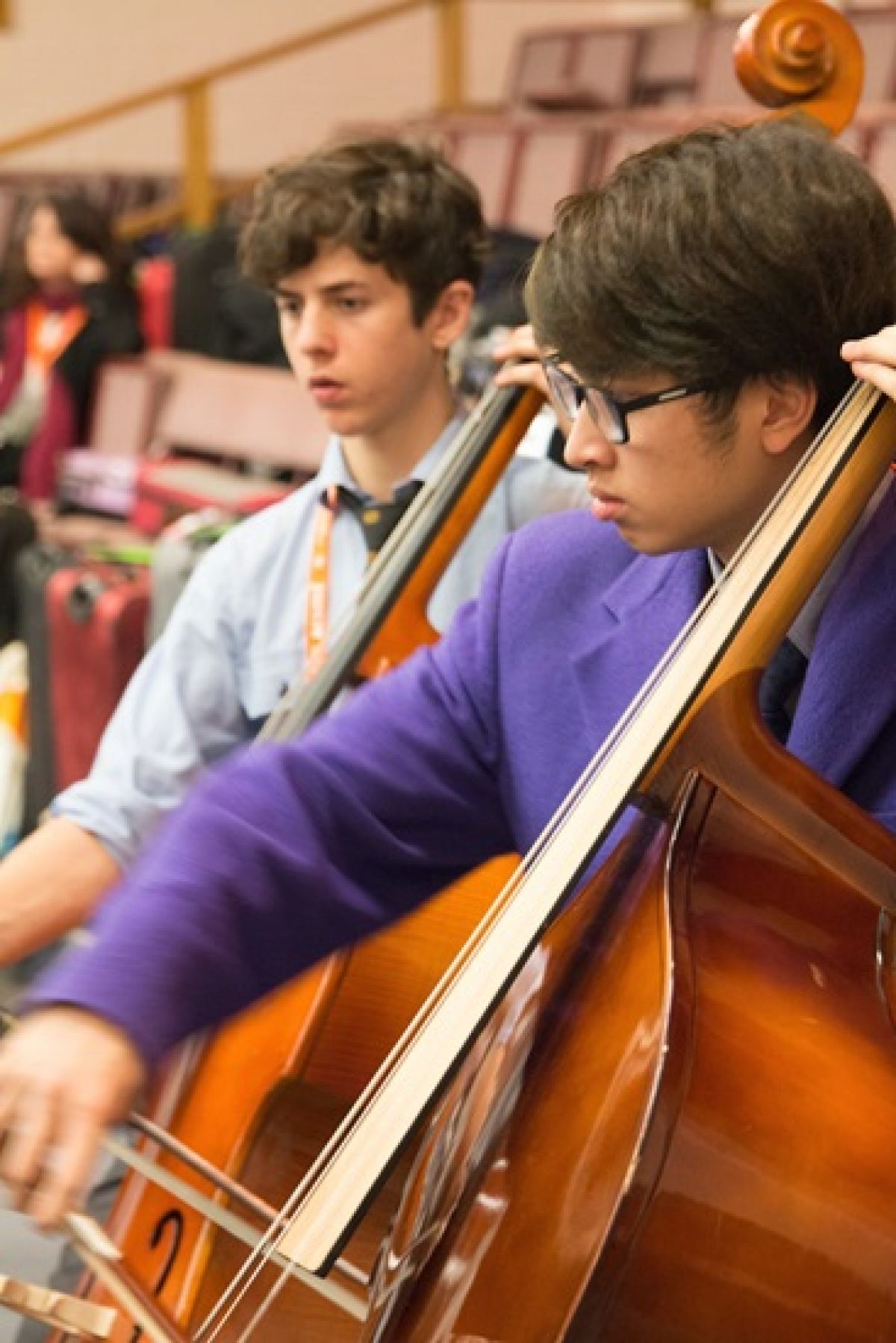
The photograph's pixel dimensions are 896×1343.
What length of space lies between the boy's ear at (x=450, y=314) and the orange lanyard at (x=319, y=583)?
0.68ft

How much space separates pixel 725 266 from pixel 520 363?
0.76 meters

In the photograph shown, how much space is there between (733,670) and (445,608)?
3.64 ft

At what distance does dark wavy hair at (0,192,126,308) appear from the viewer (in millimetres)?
6012

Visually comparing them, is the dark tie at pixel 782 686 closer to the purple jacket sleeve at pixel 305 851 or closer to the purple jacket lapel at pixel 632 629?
the purple jacket lapel at pixel 632 629

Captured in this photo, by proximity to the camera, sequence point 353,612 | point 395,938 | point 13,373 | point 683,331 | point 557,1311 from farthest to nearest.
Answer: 1. point 13,373
2. point 353,612
3. point 395,938
4. point 683,331
5. point 557,1311

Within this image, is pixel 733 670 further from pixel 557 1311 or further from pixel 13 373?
pixel 13 373

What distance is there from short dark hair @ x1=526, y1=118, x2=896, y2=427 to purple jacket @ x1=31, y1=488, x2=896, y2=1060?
117mm

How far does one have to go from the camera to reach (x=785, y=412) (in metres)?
1.24

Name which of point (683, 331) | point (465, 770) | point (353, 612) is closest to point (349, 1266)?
point (465, 770)

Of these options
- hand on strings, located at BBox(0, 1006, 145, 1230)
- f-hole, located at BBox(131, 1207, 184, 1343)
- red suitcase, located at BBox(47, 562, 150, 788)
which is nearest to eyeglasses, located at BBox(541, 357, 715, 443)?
hand on strings, located at BBox(0, 1006, 145, 1230)

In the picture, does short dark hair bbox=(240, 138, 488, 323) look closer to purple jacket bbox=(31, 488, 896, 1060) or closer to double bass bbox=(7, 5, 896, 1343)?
purple jacket bbox=(31, 488, 896, 1060)

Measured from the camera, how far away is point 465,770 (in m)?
1.40

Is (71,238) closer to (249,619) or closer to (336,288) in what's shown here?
(336,288)

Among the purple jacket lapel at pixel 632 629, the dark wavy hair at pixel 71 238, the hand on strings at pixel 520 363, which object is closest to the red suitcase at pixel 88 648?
the hand on strings at pixel 520 363
